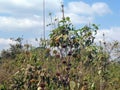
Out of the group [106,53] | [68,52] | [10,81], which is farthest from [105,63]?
[68,52]

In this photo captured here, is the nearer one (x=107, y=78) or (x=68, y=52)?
(x=68, y=52)

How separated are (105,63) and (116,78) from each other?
Answer: 838 mm

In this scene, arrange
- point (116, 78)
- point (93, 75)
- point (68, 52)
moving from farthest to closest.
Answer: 1. point (116, 78)
2. point (93, 75)
3. point (68, 52)

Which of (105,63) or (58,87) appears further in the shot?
(105,63)

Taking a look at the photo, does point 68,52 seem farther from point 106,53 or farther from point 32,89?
point 106,53

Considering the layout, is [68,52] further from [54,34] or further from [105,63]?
[105,63]

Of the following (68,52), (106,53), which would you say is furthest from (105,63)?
(68,52)

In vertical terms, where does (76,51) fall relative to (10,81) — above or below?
above

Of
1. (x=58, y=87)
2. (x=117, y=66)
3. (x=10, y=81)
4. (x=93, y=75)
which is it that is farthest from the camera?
(x=117, y=66)

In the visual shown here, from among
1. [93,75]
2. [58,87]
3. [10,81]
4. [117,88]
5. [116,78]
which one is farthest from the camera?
[116,78]

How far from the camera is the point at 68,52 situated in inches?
185

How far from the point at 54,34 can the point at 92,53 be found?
118cm

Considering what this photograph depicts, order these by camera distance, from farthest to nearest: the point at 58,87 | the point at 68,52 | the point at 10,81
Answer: the point at 10,81
the point at 58,87
the point at 68,52

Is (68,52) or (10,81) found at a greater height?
(68,52)
